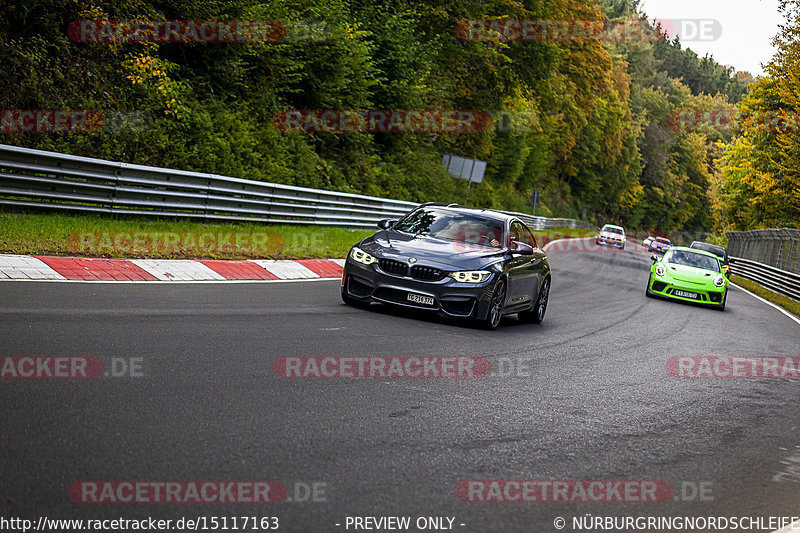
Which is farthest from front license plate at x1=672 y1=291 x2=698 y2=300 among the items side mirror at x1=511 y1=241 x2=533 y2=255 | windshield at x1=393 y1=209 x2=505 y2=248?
windshield at x1=393 y1=209 x2=505 y2=248

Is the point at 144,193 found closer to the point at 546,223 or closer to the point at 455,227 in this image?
the point at 455,227

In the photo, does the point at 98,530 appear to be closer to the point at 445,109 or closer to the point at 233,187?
the point at 233,187

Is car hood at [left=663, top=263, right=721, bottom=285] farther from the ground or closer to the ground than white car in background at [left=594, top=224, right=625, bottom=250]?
farther from the ground

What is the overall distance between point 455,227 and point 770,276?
2373 centimetres

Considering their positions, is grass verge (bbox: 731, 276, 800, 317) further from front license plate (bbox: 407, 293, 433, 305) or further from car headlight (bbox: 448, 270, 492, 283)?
front license plate (bbox: 407, 293, 433, 305)

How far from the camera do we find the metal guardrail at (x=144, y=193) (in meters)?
13.6

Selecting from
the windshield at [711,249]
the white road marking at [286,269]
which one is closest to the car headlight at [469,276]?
the white road marking at [286,269]

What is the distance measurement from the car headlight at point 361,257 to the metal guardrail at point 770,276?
19478 millimetres

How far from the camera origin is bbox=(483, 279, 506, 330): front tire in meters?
11.0

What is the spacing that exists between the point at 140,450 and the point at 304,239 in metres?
14.9

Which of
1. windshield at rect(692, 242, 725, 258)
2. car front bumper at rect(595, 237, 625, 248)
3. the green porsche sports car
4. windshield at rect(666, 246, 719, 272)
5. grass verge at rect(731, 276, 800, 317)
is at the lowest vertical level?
car front bumper at rect(595, 237, 625, 248)

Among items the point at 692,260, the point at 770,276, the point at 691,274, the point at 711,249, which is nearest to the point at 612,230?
the point at 711,249

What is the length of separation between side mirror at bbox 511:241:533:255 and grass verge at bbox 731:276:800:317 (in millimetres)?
11931

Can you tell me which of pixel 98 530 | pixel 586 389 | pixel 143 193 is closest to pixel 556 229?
pixel 143 193
